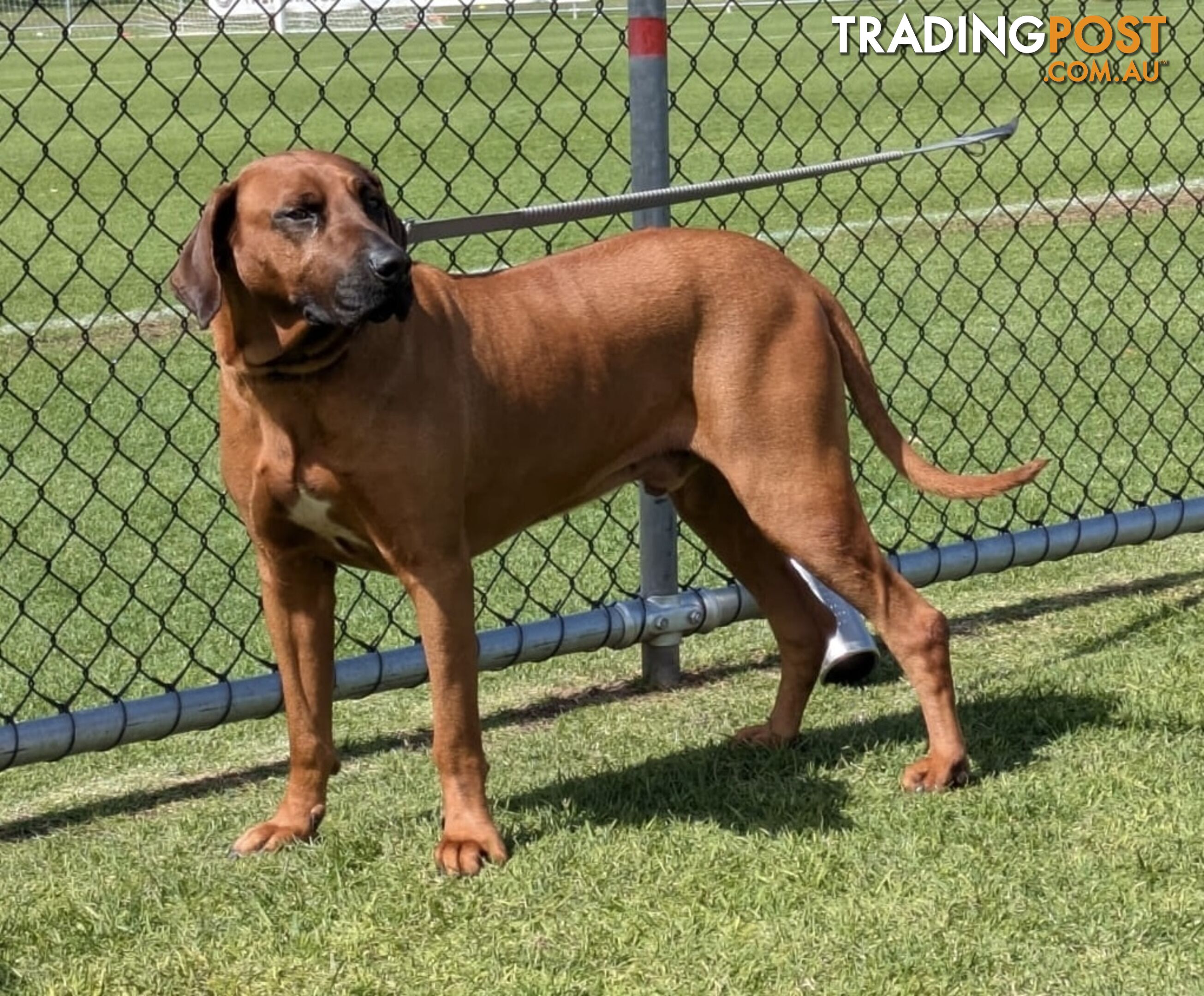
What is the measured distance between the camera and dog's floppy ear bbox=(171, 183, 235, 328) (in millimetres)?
3629

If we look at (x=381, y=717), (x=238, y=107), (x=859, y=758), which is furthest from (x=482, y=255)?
(x=238, y=107)

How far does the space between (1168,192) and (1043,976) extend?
35.3 feet

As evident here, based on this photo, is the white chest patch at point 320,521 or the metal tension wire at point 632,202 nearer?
the white chest patch at point 320,521

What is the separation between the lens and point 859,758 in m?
4.64

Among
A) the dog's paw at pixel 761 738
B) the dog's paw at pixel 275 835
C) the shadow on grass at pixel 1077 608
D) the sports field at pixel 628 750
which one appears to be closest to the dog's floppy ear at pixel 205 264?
the sports field at pixel 628 750

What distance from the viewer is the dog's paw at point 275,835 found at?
13.8 feet

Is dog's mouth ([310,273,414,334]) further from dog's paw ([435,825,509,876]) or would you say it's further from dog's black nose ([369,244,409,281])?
dog's paw ([435,825,509,876])

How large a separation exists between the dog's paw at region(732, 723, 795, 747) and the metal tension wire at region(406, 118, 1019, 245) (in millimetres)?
1335

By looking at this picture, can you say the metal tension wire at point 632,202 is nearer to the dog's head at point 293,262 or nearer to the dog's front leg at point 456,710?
the dog's head at point 293,262

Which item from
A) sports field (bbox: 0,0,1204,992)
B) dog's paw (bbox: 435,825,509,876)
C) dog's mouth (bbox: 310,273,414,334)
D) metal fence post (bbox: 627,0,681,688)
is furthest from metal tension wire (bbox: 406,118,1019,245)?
dog's paw (bbox: 435,825,509,876)

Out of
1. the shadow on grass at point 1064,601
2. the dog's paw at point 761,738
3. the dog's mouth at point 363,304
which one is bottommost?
the shadow on grass at point 1064,601

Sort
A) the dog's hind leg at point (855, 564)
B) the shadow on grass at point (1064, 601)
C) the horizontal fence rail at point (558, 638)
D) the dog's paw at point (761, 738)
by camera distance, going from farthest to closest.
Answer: the shadow on grass at point (1064, 601) → the dog's paw at point (761, 738) → the horizontal fence rail at point (558, 638) → the dog's hind leg at point (855, 564)

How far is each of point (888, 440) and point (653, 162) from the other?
1086 mm

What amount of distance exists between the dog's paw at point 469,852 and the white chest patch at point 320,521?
0.65 meters
